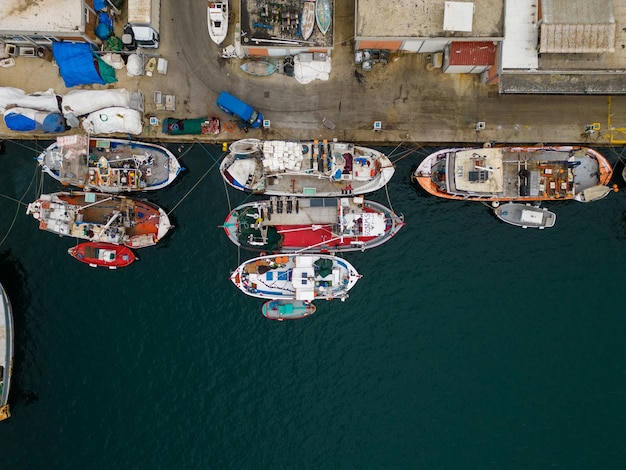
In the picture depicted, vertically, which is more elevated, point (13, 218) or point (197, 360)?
point (13, 218)

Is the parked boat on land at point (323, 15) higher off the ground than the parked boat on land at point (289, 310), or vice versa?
the parked boat on land at point (323, 15)

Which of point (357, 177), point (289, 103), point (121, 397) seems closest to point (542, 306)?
point (357, 177)

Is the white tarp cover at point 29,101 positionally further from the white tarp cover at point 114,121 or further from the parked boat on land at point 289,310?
the parked boat on land at point 289,310

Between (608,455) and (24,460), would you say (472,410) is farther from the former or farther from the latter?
(24,460)

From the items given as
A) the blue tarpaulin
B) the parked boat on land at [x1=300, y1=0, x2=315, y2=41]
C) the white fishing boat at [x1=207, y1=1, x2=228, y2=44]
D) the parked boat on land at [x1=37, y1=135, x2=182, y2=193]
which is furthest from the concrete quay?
the parked boat on land at [x1=300, y1=0, x2=315, y2=41]

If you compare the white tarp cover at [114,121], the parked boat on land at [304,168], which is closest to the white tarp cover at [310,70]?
the parked boat on land at [304,168]

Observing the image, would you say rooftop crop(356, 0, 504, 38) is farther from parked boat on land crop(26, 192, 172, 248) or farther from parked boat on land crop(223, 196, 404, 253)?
parked boat on land crop(26, 192, 172, 248)
